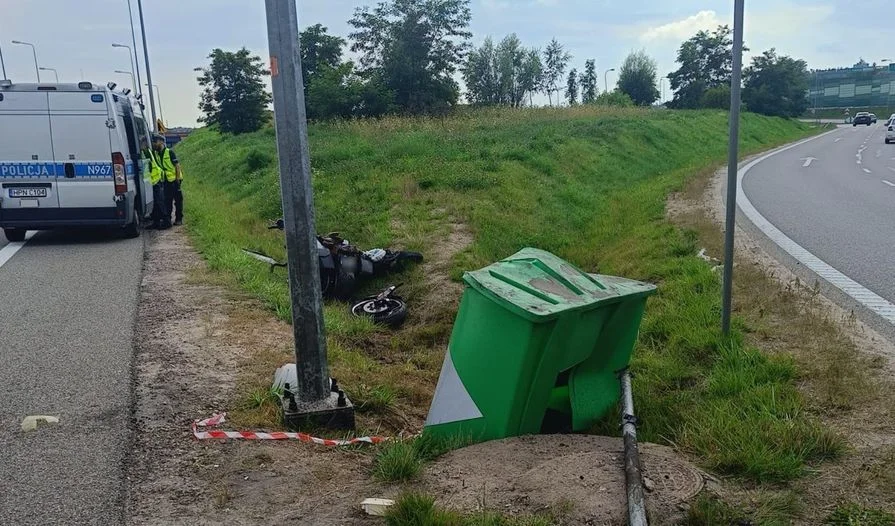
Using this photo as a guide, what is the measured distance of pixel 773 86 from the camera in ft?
207

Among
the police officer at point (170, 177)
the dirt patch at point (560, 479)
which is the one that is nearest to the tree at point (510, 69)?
the police officer at point (170, 177)

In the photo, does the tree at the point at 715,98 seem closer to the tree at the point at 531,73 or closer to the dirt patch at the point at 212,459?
the tree at the point at 531,73

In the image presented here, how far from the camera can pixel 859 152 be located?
29.6 meters

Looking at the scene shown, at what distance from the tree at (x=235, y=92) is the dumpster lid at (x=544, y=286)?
38.3 m

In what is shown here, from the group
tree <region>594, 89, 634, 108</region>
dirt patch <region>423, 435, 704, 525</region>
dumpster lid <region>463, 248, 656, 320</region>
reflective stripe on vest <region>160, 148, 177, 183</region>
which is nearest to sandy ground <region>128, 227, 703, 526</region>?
dirt patch <region>423, 435, 704, 525</region>

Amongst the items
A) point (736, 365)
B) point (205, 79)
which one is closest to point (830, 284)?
point (736, 365)

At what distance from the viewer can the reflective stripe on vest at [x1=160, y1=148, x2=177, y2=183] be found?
12805 millimetres

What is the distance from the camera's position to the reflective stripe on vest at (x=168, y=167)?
12805mm

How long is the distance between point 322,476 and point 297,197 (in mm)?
1564

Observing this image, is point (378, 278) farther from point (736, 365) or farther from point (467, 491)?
point (467, 491)

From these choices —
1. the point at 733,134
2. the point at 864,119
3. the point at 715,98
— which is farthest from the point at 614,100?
the point at 733,134

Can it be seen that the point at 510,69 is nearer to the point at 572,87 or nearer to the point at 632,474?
the point at 572,87

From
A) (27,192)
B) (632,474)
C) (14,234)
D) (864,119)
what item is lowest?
(632,474)

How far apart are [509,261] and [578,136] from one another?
1894 cm
